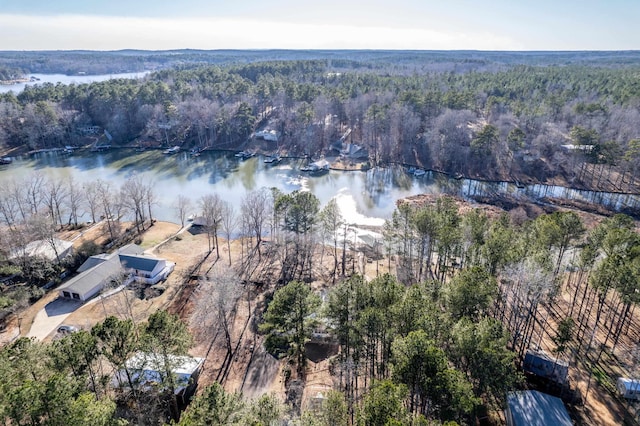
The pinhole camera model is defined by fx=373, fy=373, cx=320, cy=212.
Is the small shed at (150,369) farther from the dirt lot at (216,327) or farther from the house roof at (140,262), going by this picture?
the house roof at (140,262)

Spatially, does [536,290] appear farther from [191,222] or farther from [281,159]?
[281,159]

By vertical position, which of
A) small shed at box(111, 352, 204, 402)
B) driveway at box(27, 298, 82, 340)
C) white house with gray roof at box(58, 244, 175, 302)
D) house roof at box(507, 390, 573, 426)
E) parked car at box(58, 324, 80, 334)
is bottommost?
driveway at box(27, 298, 82, 340)

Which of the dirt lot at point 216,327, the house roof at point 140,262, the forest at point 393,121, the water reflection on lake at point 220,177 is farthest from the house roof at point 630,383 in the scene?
the forest at point 393,121

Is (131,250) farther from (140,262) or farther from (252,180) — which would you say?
(252,180)

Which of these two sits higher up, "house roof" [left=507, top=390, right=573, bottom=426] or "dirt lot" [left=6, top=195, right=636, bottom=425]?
"house roof" [left=507, top=390, right=573, bottom=426]

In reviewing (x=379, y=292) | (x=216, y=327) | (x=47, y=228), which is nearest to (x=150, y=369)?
(x=216, y=327)

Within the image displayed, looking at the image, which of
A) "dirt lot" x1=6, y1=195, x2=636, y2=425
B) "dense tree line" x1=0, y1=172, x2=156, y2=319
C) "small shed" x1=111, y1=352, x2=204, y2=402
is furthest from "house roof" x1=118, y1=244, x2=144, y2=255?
"small shed" x1=111, y1=352, x2=204, y2=402

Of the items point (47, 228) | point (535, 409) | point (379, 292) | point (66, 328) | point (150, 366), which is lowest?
point (66, 328)

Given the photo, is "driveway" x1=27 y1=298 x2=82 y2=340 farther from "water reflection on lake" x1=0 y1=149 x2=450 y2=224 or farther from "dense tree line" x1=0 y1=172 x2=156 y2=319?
"water reflection on lake" x1=0 y1=149 x2=450 y2=224
